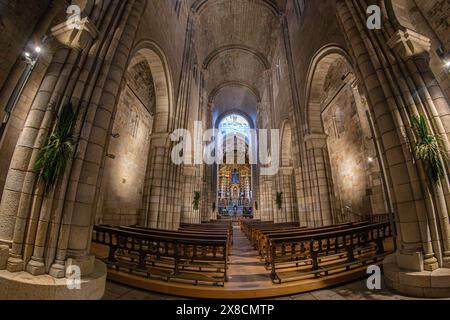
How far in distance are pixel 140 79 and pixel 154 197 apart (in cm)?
765

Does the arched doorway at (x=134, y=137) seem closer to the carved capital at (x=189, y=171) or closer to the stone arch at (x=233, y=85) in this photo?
the carved capital at (x=189, y=171)

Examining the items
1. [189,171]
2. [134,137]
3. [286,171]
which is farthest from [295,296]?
[189,171]

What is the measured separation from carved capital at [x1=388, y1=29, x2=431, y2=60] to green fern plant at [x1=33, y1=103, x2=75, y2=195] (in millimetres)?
6865

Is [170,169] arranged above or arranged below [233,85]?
below

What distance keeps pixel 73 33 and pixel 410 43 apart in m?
7.04

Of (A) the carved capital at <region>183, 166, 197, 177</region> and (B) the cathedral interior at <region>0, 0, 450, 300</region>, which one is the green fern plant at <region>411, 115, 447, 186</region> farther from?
(A) the carved capital at <region>183, 166, 197, 177</region>

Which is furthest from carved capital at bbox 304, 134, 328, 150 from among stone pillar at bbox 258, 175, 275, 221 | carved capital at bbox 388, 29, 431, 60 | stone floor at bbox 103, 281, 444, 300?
stone pillar at bbox 258, 175, 275, 221

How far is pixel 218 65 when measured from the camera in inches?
810

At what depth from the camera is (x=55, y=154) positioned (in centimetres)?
321

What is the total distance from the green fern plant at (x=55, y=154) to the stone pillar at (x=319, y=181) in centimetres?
841

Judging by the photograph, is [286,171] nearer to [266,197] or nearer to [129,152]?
[266,197]

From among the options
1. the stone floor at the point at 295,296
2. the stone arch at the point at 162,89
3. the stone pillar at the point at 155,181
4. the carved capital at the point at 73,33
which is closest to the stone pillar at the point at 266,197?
the stone pillar at the point at 155,181
